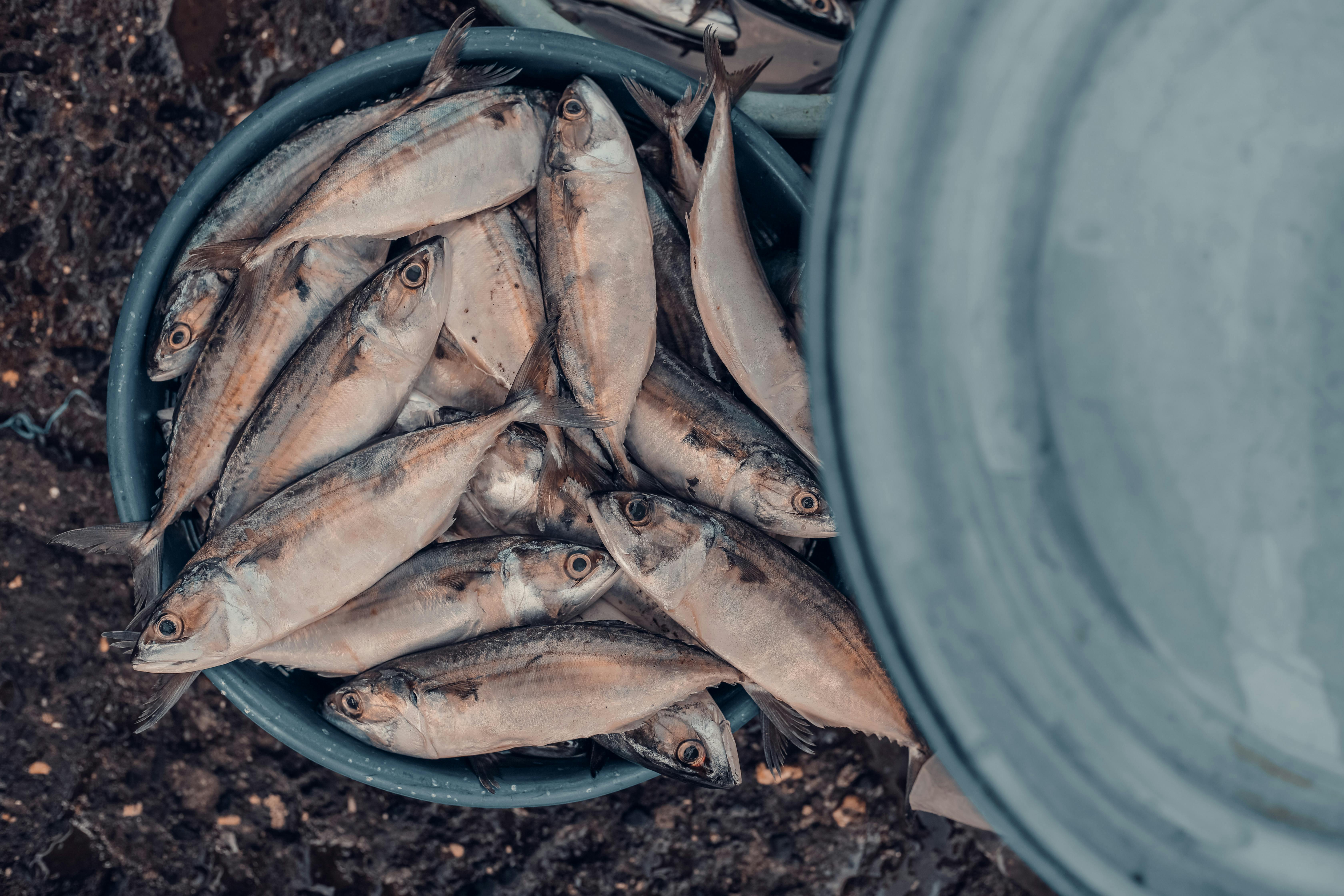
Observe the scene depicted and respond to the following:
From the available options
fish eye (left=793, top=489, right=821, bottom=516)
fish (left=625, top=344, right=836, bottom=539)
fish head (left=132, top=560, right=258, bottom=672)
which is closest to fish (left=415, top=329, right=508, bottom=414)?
fish (left=625, top=344, right=836, bottom=539)

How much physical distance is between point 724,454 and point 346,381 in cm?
76

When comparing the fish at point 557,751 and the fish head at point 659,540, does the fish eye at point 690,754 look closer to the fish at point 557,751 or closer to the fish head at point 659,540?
the fish at point 557,751

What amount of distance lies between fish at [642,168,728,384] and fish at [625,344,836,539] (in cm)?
11

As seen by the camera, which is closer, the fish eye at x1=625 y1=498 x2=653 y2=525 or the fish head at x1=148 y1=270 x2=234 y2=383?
the fish eye at x1=625 y1=498 x2=653 y2=525

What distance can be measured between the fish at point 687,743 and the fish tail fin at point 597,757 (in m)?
0.05

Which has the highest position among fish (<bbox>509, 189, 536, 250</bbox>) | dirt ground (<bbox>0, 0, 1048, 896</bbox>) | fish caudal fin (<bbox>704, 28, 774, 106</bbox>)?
fish caudal fin (<bbox>704, 28, 774, 106</bbox>)

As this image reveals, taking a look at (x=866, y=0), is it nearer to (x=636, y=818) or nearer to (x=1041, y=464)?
(x=1041, y=464)

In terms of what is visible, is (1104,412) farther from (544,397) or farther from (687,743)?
(687,743)

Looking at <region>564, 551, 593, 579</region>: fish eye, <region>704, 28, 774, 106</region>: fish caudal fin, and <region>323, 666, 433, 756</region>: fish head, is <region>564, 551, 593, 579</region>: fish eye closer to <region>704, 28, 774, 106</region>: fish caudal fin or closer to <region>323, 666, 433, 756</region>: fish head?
<region>323, 666, 433, 756</region>: fish head

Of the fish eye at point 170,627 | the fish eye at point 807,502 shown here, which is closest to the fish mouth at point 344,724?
the fish eye at point 170,627

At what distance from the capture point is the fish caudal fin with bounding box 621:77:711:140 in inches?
69.6

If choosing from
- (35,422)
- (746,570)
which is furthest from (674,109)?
(35,422)

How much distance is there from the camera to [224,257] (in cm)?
175

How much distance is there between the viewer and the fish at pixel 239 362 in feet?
5.79
